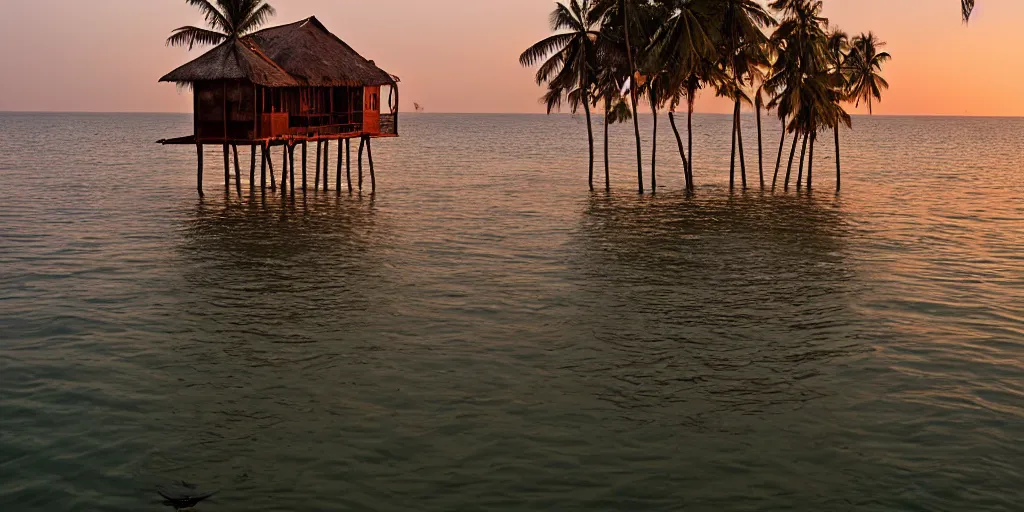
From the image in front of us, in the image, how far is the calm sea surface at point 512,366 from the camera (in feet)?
38.0

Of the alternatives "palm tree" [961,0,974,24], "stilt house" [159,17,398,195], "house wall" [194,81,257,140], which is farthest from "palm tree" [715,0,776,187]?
"palm tree" [961,0,974,24]

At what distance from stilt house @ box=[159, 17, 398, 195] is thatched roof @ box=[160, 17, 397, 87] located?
42mm

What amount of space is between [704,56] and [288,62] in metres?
18.3

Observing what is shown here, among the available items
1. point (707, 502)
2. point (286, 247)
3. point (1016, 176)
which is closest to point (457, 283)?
point (286, 247)

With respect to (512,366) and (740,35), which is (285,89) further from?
(512,366)

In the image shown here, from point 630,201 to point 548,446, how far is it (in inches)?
1394

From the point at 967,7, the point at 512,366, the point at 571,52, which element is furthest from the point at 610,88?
the point at 967,7

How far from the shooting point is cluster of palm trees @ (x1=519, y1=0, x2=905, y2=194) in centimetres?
4312

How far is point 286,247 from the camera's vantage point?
30.7 m

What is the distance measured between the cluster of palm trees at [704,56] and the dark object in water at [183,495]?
34.1 meters

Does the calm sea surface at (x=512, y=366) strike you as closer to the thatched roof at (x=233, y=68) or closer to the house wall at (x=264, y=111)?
the house wall at (x=264, y=111)

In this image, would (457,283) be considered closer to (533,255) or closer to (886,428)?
(533,255)

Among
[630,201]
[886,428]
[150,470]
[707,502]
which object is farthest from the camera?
[630,201]

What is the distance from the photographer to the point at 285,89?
145 ft
